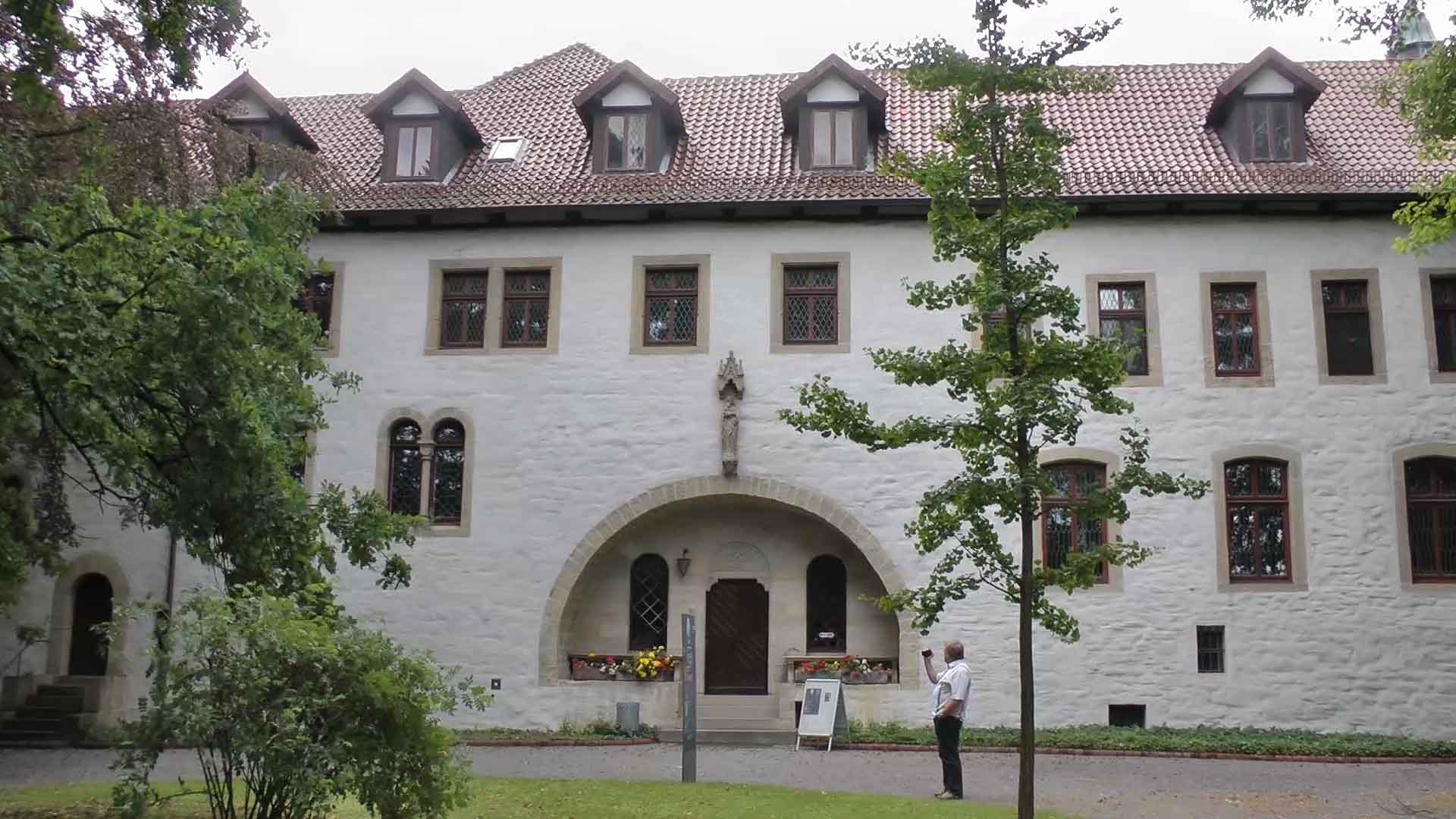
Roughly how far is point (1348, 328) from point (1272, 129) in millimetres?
3454

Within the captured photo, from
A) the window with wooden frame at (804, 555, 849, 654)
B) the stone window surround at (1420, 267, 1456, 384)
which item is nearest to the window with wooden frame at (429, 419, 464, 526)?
the window with wooden frame at (804, 555, 849, 654)

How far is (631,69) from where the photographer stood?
68.7 ft

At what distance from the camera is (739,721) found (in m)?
18.9

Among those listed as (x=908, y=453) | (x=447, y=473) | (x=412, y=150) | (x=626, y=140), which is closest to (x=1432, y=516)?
(x=908, y=453)

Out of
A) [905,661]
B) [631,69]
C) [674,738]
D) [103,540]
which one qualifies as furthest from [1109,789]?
[103,540]

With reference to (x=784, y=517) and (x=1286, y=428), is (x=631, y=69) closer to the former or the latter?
(x=784, y=517)

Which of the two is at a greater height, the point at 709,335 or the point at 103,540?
the point at 709,335

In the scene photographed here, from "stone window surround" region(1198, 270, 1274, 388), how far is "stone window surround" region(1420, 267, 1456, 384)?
2.12m

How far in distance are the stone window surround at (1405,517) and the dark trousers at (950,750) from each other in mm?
9048

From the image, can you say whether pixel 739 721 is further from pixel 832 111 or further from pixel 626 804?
pixel 832 111

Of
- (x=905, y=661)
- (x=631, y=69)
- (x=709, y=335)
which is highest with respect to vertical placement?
(x=631, y=69)

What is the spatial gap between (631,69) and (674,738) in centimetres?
1046

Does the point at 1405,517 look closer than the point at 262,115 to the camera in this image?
Yes

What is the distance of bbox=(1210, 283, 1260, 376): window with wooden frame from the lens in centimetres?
1880
